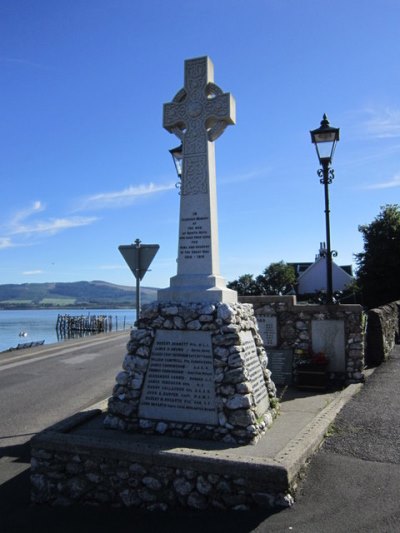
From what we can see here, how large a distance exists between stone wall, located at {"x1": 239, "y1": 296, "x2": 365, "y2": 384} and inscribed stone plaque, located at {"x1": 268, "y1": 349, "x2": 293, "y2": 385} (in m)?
0.14

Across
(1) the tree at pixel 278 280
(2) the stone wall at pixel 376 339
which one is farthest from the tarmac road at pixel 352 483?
(1) the tree at pixel 278 280

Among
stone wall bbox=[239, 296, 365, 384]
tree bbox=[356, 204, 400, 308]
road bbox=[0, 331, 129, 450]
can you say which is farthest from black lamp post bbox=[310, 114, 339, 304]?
tree bbox=[356, 204, 400, 308]

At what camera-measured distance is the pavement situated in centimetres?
416

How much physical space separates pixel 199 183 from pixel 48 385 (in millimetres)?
7919

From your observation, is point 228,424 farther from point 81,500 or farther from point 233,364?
point 81,500

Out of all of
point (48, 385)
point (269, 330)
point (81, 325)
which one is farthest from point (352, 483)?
point (81, 325)

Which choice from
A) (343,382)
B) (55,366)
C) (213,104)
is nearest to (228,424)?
(213,104)

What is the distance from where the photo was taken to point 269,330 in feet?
33.1

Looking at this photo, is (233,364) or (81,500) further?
(233,364)

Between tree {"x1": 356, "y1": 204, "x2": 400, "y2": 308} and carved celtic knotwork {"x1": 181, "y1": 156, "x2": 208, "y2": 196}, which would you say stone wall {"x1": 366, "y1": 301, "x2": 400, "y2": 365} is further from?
tree {"x1": 356, "y1": 204, "x2": 400, "y2": 308}

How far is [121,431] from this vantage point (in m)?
5.73

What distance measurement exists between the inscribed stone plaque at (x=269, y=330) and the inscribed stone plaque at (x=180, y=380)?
4.58 m

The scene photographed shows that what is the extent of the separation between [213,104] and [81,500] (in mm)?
5105

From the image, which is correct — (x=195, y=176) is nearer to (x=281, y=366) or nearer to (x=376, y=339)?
(x=281, y=366)
